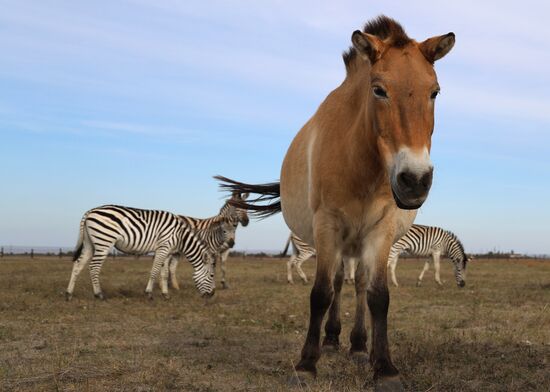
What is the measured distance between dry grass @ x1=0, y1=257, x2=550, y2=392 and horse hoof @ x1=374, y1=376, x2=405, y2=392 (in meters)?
0.24

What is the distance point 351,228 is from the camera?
4.45m

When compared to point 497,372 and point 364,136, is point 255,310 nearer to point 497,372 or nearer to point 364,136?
point 497,372

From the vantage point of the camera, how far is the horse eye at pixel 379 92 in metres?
3.71

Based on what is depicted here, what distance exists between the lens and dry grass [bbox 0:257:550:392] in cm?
474

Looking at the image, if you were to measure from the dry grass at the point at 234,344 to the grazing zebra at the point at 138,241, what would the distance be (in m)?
0.64

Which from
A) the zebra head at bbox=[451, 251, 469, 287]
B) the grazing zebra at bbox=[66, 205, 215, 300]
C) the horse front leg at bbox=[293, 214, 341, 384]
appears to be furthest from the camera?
the zebra head at bbox=[451, 251, 469, 287]

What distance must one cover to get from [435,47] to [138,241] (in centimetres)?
1063

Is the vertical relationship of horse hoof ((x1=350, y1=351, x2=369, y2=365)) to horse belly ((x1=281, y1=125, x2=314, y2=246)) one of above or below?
below

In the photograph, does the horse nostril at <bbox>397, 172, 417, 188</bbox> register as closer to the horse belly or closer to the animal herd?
the animal herd

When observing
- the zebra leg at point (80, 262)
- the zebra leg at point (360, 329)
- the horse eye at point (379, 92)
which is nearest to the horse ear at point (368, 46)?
the horse eye at point (379, 92)

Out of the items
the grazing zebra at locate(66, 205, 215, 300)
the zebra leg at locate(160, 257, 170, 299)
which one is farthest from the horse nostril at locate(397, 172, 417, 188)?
the zebra leg at locate(160, 257, 170, 299)

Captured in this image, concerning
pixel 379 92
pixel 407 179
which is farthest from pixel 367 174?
pixel 407 179

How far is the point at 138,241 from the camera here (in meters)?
13.3

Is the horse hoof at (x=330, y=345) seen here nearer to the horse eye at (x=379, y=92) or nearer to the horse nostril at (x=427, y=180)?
the horse nostril at (x=427, y=180)
